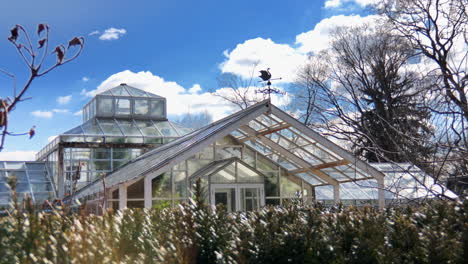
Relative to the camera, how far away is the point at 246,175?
18578 millimetres

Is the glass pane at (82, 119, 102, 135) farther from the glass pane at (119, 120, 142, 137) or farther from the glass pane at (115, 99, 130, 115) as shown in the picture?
the glass pane at (115, 99, 130, 115)

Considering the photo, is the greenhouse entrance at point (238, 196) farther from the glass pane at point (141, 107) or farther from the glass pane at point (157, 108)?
the glass pane at point (141, 107)

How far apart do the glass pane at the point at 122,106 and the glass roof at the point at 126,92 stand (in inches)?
19.3

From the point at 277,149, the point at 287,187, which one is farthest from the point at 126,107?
the point at 277,149

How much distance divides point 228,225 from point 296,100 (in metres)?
26.0

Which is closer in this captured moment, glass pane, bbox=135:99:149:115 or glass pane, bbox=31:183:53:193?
glass pane, bbox=31:183:53:193

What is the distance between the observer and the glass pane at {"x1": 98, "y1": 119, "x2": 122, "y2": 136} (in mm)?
26544

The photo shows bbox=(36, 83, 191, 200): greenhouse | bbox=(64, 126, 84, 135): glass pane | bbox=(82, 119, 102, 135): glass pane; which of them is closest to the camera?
bbox=(36, 83, 191, 200): greenhouse

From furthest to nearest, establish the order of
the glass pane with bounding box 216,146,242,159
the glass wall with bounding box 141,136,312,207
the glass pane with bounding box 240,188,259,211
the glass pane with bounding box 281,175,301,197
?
the glass pane with bounding box 281,175,301,197
the glass pane with bounding box 216,146,242,159
the glass pane with bounding box 240,188,259,211
the glass wall with bounding box 141,136,312,207

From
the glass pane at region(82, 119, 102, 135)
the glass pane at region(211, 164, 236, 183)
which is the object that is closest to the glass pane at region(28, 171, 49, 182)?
the glass pane at region(82, 119, 102, 135)

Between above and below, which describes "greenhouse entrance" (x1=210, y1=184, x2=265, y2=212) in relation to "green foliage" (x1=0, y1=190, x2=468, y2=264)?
above

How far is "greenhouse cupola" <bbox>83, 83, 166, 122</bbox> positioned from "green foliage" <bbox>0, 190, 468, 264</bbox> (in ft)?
78.9

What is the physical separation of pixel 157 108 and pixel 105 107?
280 cm

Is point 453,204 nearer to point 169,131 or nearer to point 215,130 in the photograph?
point 215,130
